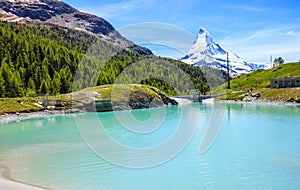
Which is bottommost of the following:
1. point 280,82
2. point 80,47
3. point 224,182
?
point 224,182

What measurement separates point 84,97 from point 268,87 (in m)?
69.9

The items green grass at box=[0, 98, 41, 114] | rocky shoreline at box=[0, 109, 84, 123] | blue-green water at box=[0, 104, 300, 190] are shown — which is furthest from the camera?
green grass at box=[0, 98, 41, 114]

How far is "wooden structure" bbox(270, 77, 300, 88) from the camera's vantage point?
106819mm

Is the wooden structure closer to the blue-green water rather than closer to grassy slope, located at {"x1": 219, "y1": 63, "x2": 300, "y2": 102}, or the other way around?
grassy slope, located at {"x1": 219, "y1": 63, "x2": 300, "y2": 102}

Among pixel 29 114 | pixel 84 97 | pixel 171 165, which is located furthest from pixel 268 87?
pixel 171 165

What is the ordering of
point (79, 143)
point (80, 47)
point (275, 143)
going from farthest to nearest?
point (80, 47)
point (79, 143)
point (275, 143)

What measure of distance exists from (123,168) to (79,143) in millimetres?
11960

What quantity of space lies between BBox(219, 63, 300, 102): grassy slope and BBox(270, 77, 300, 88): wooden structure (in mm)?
2653

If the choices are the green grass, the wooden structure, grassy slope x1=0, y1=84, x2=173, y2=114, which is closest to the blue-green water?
the green grass

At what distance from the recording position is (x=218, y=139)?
3394cm

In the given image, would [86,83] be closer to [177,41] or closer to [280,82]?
[280,82]

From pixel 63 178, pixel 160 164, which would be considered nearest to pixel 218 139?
pixel 160 164

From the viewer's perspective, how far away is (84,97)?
78250 mm

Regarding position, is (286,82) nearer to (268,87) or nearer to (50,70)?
(268,87)
